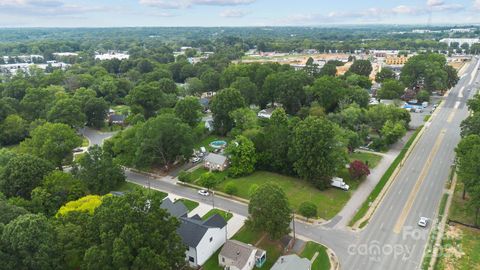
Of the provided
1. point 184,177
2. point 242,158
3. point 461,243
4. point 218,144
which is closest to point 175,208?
point 184,177

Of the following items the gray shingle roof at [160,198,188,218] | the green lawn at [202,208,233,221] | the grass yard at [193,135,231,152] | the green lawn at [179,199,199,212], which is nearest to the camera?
the gray shingle roof at [160,198,188,218]

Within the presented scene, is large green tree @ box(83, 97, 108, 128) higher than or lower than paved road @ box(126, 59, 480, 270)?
higher

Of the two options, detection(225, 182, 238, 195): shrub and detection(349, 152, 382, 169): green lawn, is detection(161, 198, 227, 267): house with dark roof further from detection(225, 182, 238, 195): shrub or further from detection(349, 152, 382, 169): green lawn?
detection(349, 152, 382, 169): green lawn

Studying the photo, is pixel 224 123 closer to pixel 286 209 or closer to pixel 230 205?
pixel 230 205

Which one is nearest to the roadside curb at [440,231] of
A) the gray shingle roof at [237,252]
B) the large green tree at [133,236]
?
the gray shingle roof at [237,252]

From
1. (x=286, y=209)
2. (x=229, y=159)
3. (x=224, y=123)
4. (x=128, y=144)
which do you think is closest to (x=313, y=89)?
(x=224, y=123)

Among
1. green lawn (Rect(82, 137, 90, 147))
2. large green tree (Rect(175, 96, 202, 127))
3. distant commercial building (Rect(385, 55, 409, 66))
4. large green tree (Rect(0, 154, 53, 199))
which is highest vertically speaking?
distant commercial building (Rect(385, 55, 409, 66))

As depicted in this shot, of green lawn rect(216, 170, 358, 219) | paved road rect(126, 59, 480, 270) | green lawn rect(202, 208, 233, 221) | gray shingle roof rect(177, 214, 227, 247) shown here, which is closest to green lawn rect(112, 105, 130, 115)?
paved road rect(126, 59, 480, 270)

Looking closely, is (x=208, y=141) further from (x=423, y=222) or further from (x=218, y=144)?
(x=423, y=222)
